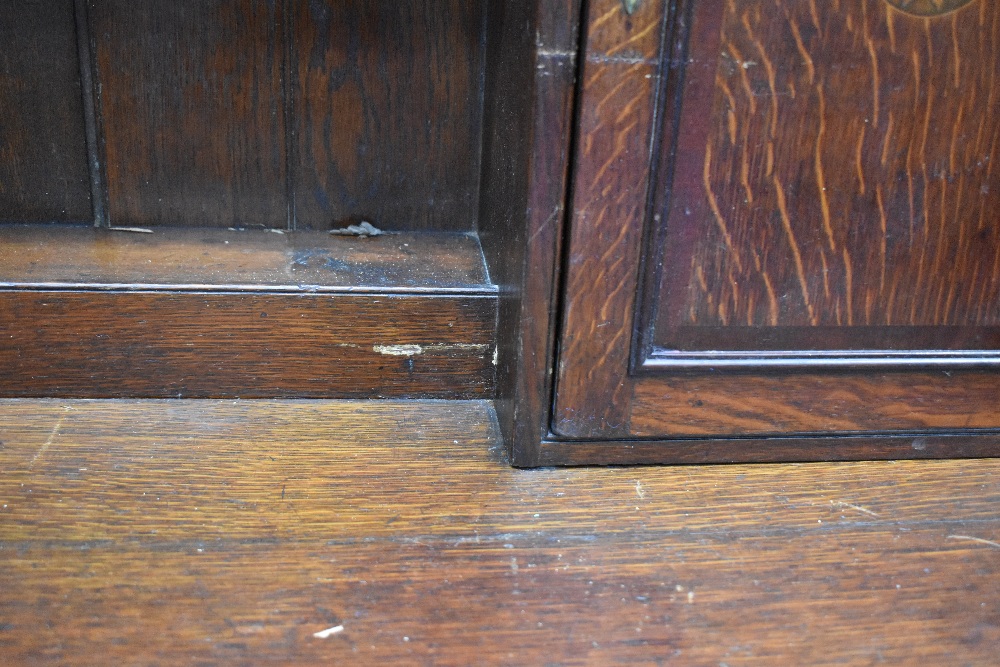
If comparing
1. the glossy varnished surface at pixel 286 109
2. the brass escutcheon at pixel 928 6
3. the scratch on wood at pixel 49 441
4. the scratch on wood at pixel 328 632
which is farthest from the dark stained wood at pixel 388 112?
the scratch on wood at pixel 328 632

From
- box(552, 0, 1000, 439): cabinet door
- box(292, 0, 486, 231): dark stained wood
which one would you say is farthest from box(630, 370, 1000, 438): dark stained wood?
box(292, 0, 486, 231): dark stained wood

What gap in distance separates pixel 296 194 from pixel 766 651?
0.92 meters

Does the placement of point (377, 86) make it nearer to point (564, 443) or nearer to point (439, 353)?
point (439, 353)

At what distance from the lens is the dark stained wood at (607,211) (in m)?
0.86

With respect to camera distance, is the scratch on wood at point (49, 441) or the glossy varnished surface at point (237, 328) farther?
the glossy varnished surface at point (237, 328)

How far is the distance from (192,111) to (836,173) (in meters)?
0.88

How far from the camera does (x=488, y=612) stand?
75 centimetres

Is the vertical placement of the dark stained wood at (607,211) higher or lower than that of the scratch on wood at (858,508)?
higher

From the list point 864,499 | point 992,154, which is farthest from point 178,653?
point 992,154

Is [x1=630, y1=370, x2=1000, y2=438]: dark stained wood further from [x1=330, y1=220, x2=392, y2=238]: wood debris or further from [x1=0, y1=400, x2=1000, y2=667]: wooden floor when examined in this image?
[x1=330, y1=220, x2=392, y2=238]: wood debris

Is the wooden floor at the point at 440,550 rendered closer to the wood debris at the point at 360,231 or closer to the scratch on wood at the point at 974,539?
the scratch on wood at the point at 974,539

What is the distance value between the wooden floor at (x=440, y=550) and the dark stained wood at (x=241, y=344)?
0.03m

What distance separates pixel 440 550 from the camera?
→ 32.7 inches

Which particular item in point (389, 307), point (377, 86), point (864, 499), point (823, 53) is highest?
point (823, 53)
